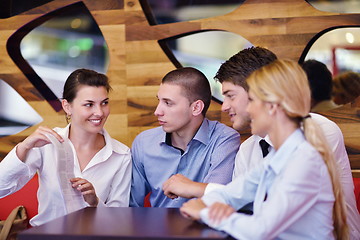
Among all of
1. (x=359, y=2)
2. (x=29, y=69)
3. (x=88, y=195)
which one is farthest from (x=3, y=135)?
(x=359, y=2)

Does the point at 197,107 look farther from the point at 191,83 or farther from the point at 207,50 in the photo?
the point at 207,50

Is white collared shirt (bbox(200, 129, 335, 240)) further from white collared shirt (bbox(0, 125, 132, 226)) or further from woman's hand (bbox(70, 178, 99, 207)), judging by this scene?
white collared shirt (bbox(0, 125, 132, 226))

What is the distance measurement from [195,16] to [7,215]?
1602 mm

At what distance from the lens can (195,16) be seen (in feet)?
9.96

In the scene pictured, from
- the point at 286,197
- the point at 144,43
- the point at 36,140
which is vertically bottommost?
the point at 36,140

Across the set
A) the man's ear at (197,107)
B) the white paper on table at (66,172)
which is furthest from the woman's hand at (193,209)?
the man's ear at (197,107)

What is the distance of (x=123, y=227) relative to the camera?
1.49 m

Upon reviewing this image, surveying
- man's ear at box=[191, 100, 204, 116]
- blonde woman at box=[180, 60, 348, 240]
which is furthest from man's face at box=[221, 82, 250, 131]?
blonde woman at box=[180, 60, 348, 240]

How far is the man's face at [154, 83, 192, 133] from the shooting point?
247 cm

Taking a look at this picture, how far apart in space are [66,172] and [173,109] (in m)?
0.64

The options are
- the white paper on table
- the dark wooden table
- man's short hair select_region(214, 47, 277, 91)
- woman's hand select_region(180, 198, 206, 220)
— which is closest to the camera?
the dark wooden table

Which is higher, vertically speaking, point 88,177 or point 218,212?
point 218,212

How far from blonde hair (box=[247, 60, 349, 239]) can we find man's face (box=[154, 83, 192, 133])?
2.84 feet

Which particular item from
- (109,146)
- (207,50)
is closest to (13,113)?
(109,146)
